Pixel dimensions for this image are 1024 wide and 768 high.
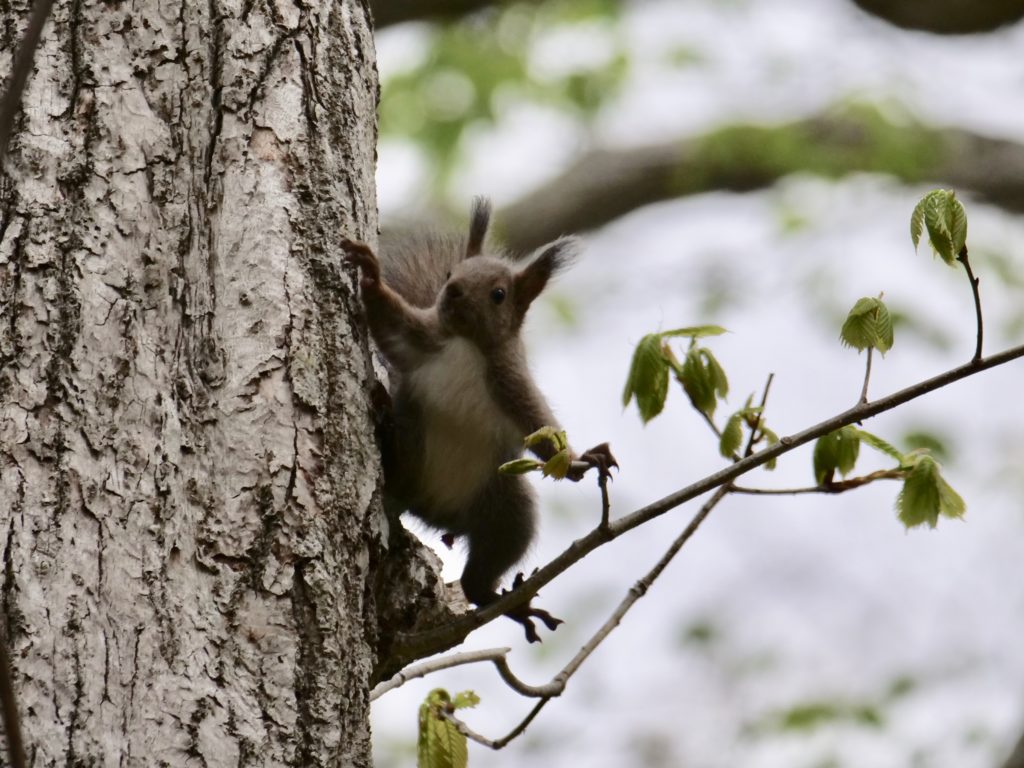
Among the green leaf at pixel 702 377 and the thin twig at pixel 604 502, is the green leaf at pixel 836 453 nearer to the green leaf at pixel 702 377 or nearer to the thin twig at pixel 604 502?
the green leaf at pixel 702 377

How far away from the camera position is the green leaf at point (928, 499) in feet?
7.24

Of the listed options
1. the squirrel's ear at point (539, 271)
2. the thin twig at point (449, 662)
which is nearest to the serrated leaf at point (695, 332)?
the thin twig at point (449, 662)

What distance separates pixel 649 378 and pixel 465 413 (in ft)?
2.17

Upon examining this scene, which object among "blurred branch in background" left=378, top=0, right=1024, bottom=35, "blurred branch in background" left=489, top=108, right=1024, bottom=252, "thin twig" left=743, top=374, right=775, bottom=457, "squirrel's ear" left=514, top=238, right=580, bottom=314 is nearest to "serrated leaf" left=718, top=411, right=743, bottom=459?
"thin twig" left=743, top=374, right=775, bottom=457

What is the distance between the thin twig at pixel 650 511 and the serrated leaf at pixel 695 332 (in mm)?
279

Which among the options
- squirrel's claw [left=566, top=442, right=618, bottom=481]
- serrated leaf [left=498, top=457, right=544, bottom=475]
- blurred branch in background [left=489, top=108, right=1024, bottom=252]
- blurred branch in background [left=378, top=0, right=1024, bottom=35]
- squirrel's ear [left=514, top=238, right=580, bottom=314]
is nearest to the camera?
serrated leaf [left=498, top=457, right=544, bottom=475]

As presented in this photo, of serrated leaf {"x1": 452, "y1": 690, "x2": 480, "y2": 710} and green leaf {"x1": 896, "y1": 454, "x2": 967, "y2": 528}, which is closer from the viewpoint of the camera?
green leaf {"x1": 896, "y1": 454, "x2": 967, "y2": 528}

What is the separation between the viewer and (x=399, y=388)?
116 inches

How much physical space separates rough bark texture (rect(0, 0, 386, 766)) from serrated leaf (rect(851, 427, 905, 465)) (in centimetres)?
92

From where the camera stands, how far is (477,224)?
11.1 ft

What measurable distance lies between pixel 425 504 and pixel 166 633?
1172mm

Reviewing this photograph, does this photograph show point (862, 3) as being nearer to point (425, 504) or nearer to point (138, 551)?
point (425, 504)

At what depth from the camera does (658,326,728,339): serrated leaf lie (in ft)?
7.51

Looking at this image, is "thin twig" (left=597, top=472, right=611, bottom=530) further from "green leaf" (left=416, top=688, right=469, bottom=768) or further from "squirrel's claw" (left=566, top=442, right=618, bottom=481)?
"green leaf" (left=416, top=688, right=469, bottom=768)
